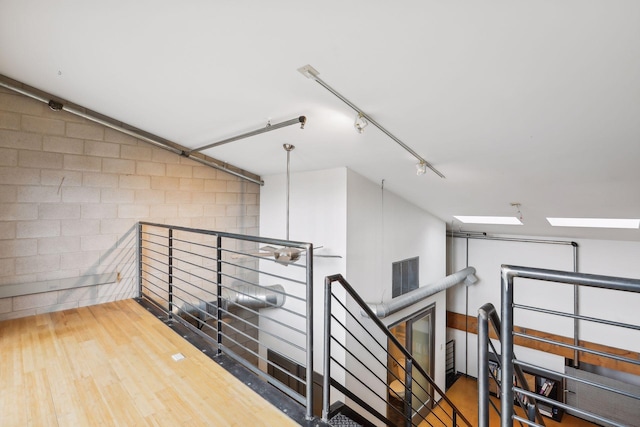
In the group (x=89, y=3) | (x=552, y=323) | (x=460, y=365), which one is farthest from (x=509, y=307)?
(x=460, y=365)

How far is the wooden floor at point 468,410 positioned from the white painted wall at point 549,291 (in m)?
0.52

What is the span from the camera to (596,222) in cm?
512

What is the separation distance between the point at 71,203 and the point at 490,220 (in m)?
6.64

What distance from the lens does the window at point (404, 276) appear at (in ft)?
18.1

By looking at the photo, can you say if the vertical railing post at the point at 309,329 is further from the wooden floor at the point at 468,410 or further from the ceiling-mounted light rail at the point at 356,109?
the wooden floor at the point at 468,410

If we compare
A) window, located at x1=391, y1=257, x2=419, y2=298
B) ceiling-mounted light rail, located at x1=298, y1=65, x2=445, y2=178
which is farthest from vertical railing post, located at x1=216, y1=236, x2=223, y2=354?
window, located at x1=391, y1=257, x2=419, y2=298

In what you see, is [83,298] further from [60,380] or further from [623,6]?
[623,6]

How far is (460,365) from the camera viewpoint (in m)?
8.05

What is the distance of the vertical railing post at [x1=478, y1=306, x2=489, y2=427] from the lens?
1224 millimetres

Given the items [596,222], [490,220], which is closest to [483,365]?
[596,222]

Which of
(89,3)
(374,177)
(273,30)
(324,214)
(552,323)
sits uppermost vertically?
(89,3)

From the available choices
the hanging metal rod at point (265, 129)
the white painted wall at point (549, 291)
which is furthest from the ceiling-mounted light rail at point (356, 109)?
the white painted wall at point (549, 291)

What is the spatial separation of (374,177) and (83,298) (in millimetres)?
4139

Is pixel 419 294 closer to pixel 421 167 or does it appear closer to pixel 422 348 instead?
pixel 422 348
